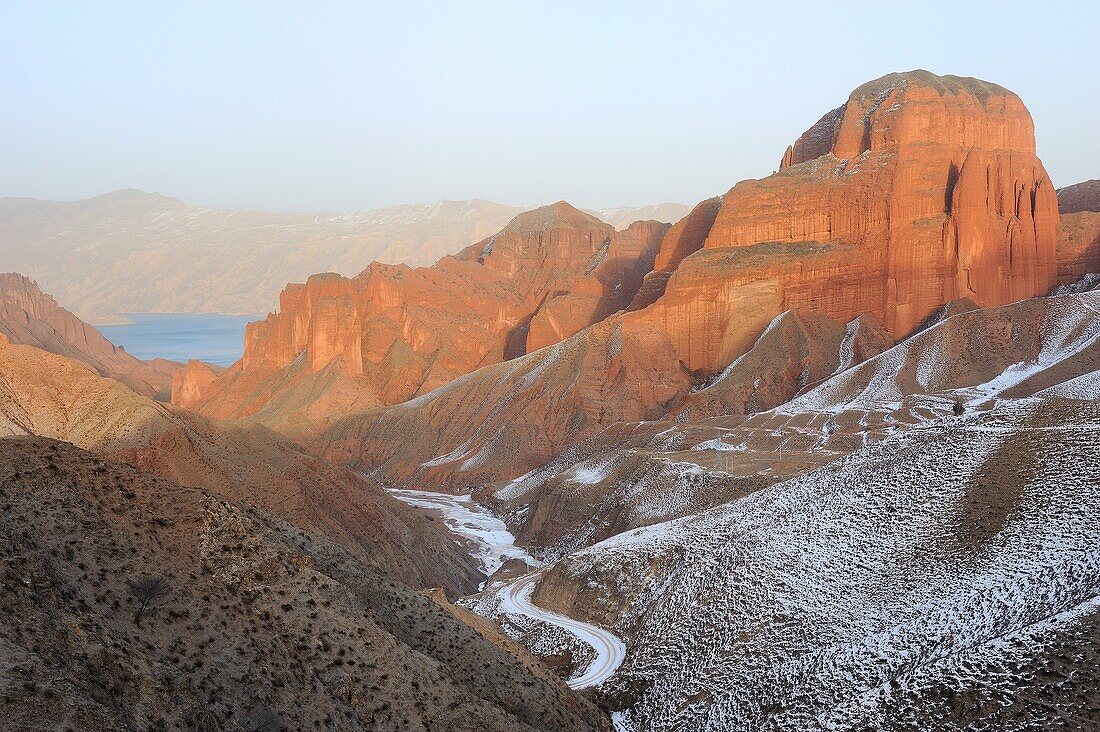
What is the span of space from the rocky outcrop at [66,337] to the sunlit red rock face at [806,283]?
62990 mm

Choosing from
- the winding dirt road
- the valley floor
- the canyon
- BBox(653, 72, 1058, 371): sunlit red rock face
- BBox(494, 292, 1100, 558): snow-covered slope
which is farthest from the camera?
BBox(653, 72, 1058, 371): sunlit red rock face

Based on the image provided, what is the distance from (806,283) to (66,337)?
126460 mm

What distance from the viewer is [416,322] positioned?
154 m

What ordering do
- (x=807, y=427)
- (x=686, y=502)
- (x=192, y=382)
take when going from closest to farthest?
(x=686, y=502) < (x=807, y=427) < (x=192, y=382)

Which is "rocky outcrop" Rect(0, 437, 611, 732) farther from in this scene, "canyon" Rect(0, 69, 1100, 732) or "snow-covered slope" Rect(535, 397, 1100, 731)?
"snow-covered slope" Rect(535, 397, 1100, 731)

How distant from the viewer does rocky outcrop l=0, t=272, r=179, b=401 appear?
16438 cm

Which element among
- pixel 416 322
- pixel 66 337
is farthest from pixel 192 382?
Result: pixel 416 322

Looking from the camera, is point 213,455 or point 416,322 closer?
point 213,455

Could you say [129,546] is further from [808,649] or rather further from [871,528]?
[871,528]

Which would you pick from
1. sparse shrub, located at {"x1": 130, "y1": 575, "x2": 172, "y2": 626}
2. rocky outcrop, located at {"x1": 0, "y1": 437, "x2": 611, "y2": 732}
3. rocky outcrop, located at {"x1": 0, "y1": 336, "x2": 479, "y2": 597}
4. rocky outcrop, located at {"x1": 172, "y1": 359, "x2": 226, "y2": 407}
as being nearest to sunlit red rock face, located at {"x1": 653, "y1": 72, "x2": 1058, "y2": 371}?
rocky outcrop, located at {"x1": 0, "y1": 336, "x2": 479, "y2": 597}

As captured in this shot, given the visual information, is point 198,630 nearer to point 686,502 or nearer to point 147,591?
point 147,591

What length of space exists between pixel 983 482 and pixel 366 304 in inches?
4940

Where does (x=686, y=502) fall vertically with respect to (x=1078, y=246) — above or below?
below

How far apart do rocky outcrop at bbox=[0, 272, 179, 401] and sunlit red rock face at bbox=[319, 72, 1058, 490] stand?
63.0 metres
